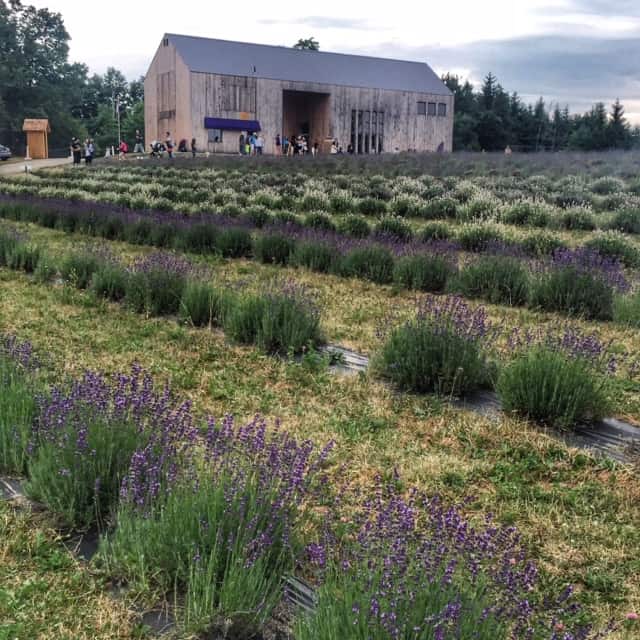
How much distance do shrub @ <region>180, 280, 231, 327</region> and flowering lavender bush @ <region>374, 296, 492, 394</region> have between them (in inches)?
91.1

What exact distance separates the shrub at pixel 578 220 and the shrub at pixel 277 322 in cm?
893

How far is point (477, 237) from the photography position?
11820 millimetres

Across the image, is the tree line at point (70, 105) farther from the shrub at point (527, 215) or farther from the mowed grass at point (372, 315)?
the mowed grass at point (372, 315)

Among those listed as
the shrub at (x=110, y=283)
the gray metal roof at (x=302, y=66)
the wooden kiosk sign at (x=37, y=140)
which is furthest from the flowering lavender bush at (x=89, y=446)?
the wooden kiosk sign at (x=37, y=140)

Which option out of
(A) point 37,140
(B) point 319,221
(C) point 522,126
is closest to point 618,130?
(C) point 522,126

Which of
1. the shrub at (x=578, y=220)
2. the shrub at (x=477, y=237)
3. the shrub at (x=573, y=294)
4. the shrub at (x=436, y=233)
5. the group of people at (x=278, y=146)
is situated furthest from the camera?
the group of people at (x=278, y=146)

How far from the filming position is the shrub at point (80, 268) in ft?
29.5

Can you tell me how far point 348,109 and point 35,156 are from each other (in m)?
21.4

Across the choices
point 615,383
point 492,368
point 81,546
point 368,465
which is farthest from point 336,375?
point 81,546

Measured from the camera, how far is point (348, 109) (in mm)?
51656

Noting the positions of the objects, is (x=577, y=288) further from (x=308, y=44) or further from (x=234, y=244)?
(x=308, y=44)

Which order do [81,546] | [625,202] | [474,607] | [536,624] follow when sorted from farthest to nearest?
[625,202] → [81,546] → [536,624] → [474,607]

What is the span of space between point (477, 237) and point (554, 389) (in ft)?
24.4

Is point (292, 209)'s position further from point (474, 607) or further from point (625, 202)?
point (474, 607)
